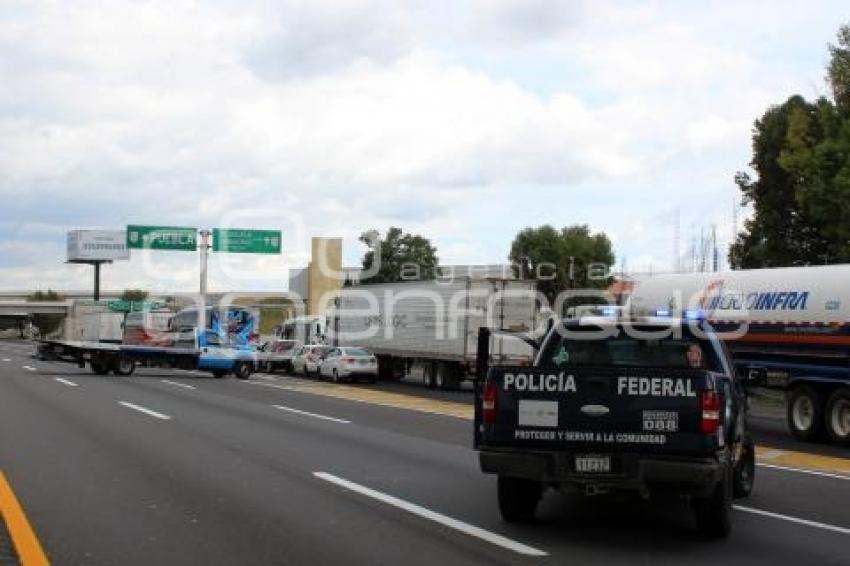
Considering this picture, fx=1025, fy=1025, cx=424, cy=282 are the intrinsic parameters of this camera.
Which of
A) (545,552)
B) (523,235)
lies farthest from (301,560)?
(523,235)

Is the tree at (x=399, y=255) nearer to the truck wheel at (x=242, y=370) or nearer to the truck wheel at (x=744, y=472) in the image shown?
the truck wheel at (x=242, y=370)

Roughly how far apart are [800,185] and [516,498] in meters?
27.8

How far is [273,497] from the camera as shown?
33.0 ft

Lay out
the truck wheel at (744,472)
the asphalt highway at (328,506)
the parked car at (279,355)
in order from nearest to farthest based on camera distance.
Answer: the asphalt highway at (328,506) → the truck wheel at (744,472) → the parked car at (279,355)

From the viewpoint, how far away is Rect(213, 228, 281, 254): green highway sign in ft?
181

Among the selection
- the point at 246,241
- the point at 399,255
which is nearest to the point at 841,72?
the point at 246,241

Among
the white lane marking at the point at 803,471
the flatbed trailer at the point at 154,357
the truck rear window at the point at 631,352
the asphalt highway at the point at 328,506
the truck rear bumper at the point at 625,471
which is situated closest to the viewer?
the asphalt highway at the point at 328,506

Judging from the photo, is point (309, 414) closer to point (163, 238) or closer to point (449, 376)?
point (449, 376)

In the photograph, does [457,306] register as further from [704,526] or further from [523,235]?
[523,235]

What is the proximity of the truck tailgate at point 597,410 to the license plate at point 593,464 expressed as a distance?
71 mm

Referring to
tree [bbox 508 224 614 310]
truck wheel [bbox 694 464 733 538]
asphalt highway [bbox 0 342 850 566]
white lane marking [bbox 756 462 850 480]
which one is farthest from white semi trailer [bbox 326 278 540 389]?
tree [bbox 508 224 614 310]

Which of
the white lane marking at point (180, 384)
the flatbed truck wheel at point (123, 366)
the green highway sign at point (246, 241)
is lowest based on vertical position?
the white lane marking at point (180, 384)

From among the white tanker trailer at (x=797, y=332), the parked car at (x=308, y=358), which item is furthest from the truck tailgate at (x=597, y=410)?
the parked car at (x=308, y=358)

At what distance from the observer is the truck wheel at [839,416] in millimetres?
17406
